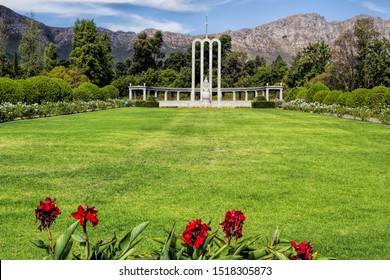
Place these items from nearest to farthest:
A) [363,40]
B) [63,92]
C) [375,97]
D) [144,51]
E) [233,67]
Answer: [375,97] → [63,92] → [363,40] → [144,51] → [233,67]

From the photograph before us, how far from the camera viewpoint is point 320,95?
112 ft

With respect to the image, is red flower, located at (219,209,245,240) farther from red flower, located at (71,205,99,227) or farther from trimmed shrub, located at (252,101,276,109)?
trimmed shrub, located at (252,101,276,109)

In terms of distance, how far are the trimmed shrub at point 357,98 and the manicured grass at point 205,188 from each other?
1551 centimetres

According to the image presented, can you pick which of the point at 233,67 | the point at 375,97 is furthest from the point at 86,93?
the point at 233,67

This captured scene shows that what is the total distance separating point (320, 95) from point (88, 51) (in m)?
28.1

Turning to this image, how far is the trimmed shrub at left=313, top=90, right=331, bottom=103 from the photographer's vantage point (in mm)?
33531

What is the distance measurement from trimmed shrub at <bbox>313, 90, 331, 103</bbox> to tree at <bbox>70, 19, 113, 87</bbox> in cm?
2632

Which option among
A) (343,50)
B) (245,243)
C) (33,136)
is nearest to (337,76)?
(343,50)

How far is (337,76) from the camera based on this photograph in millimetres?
46500

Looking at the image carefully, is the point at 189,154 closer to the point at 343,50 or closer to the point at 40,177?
the point at 40,177

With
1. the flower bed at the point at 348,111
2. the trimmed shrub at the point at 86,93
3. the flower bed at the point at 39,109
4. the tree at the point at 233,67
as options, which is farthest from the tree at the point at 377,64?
the tree at the point at 233,67

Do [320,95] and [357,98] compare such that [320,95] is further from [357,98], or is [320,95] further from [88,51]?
[88,51]

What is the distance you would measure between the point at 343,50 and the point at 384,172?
131ft

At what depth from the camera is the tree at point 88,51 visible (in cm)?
5228
